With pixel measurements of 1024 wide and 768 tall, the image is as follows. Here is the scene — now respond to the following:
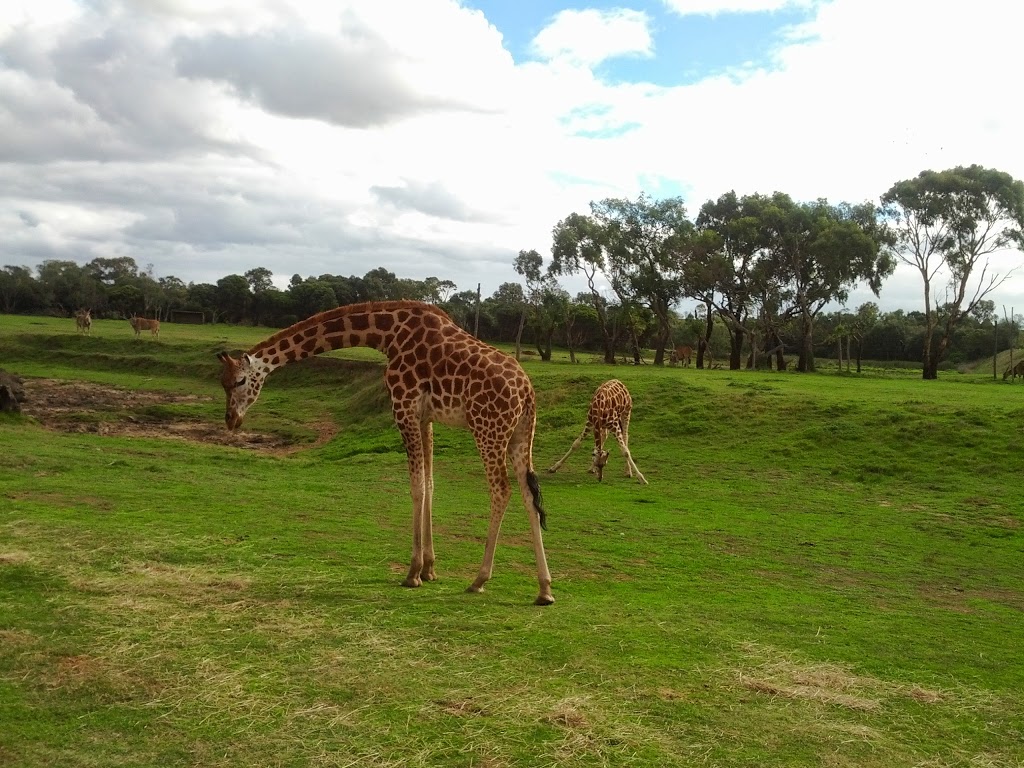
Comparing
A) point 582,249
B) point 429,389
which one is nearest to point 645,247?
point 582,249

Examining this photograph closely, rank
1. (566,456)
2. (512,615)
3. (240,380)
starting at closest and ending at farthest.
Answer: (512,615) < (240,380) < (566,456)

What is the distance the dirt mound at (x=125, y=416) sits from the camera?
900 inches

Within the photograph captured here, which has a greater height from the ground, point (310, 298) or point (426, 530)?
point (310, 298)

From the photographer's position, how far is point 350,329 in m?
9.02

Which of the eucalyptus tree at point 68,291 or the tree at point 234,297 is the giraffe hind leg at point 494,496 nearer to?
the tree at point 234,297

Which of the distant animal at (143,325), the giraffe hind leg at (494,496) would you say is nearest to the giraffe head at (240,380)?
the giraffe hind leg at (494,496)

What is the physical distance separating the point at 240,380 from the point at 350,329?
4.22 feet

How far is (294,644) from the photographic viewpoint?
6070 mm

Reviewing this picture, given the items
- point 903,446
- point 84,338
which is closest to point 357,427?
point 903,446

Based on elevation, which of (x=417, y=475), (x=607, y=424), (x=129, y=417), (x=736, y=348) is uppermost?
(x=736, y=348)

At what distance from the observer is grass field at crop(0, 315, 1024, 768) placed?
4.80 m

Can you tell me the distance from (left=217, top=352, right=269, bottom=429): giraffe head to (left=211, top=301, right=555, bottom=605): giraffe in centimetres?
Result: 1

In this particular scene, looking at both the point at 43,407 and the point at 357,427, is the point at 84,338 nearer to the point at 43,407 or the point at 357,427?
the point at 43,407

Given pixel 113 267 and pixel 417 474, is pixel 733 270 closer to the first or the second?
pixel 417 474
